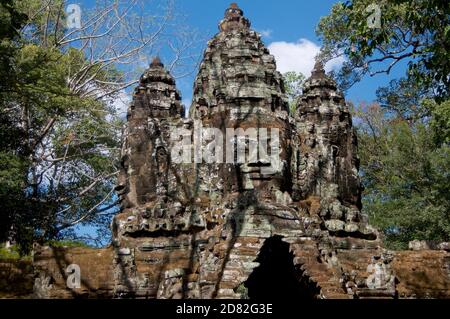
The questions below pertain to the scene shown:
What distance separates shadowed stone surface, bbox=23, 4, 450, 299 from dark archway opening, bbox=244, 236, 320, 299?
0.03m

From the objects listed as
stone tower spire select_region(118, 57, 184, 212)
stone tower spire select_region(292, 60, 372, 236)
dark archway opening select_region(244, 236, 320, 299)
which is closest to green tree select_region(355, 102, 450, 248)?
stone tower spire select_region(292, 60, 372, 236)

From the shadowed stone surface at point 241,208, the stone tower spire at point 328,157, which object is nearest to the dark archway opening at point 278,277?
the shadowed stone surface at point 241,208

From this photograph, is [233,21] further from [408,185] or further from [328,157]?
[408,185]

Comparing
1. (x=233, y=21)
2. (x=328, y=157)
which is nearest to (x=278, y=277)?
(x=328, y=157)

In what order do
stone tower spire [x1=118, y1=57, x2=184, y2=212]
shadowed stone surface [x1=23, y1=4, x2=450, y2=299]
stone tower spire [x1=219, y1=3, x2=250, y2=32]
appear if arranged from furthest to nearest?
stone tower spire [x1=219, y1=3, x2=250, y2=32]
stone tower spire [x1=118, y1=57, x2=184, y2=212]
shadowed stone surface [x1=23, y1=4, x2=450, y2=299]

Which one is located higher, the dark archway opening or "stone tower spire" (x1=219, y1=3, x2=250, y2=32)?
"stone tower spire" (x1=219, y1=3, x2=250, y2=32)

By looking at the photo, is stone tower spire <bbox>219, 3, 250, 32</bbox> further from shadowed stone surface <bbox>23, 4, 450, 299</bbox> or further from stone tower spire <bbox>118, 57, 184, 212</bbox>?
stone tower spire <bbox>118, 57, 184, 212</bbox>

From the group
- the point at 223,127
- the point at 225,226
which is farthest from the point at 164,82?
the point at 225,226

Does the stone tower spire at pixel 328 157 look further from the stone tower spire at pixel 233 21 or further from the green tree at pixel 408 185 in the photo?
the green tree at pixel 408 185

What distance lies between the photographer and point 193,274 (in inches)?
388

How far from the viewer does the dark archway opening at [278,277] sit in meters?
9.70

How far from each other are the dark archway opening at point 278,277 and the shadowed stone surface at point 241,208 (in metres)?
0.03

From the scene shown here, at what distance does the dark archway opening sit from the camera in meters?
9.70

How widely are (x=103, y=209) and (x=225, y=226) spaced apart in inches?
548
